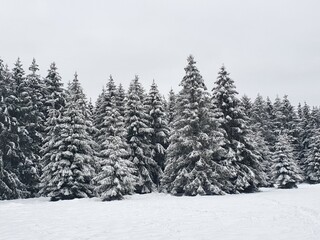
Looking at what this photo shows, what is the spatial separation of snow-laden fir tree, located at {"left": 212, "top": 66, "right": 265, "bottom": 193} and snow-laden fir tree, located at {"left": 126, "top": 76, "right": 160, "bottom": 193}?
27.1 ft

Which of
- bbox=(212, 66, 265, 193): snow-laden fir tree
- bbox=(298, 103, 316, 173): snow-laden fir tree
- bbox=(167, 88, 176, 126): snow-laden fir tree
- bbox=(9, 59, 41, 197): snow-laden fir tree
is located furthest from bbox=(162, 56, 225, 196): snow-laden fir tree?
bbox=(298, 103, 316, 173): snow-laden fir tree

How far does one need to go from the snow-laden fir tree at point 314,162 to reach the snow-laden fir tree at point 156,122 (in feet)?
94.7

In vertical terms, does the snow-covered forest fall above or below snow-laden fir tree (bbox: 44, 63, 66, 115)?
below

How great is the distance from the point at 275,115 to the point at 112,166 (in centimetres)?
4809

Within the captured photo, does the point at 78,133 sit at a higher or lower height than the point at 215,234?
higher

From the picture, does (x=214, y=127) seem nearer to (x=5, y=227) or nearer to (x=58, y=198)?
(x=58, y=198)

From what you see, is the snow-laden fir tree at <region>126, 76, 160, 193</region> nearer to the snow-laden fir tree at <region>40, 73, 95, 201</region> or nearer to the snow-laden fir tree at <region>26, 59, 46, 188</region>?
the snow-laden fir tree at <region>40, 73, 95, 201</region>

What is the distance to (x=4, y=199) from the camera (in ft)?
104

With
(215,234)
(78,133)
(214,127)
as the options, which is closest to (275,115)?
(214,127)

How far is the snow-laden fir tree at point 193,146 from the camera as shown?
29.1m

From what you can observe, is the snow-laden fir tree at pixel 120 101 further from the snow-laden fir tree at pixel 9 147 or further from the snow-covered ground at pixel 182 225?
the snow-covered ground at pixel 182 225

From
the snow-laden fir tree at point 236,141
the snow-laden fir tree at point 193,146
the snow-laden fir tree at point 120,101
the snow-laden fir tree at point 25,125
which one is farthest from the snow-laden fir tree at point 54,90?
the snow-laden fir tree at point 236,141

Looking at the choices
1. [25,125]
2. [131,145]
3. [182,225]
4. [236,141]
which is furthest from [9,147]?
[182,225]

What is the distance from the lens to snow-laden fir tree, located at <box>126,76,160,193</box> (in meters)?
35.3
